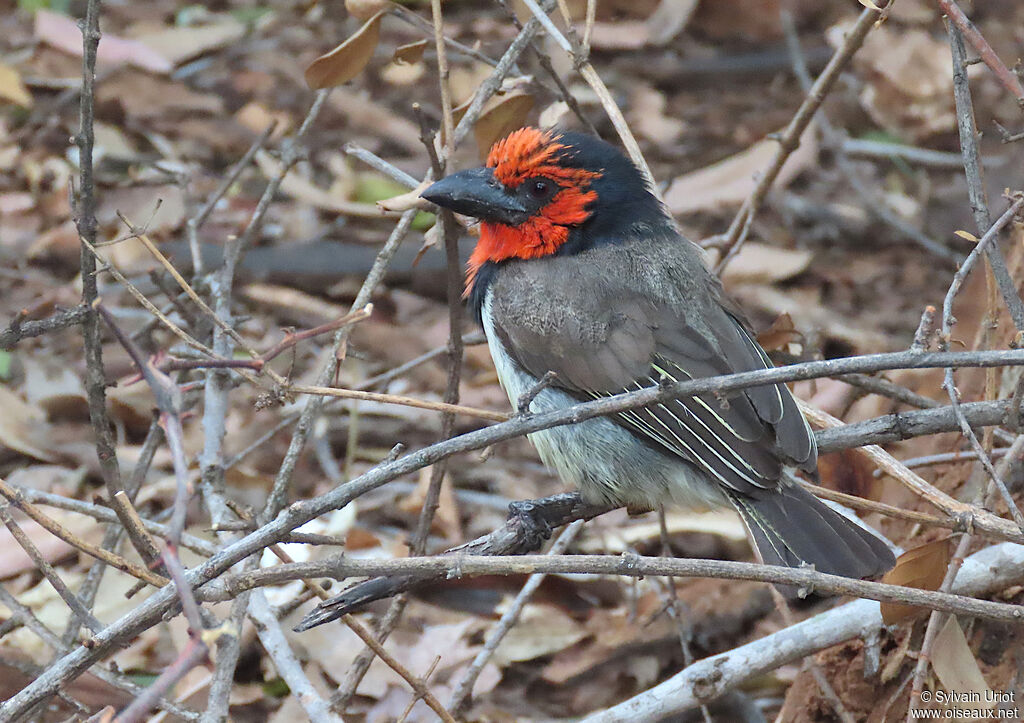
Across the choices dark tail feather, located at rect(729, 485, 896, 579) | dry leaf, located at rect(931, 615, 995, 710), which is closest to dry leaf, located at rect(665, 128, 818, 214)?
dark tail feather, located at rect(729, 485, 896, 579)

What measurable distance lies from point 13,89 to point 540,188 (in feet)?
12.4

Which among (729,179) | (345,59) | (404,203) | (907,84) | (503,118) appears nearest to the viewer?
(404,203)

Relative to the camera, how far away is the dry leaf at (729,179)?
19.7ft

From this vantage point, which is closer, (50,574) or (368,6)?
(50,574)

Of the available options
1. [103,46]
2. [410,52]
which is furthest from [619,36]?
[410,52]

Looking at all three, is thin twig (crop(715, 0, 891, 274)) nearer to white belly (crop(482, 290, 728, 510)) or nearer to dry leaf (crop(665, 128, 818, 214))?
white belly (crop(482, 290, 728, 510))

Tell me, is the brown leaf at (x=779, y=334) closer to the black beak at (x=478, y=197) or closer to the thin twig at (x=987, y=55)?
the black beak at (x=478, y=197)

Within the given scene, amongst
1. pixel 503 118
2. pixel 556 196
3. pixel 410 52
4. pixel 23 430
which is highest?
pixel 410 52

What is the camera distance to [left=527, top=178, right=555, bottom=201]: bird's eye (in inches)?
145

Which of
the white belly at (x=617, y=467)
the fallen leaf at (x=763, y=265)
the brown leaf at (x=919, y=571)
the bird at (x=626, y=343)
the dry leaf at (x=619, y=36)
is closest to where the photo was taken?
the brown leaf at (x=919, y=571)

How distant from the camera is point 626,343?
333cm

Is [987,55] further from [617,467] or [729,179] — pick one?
[729,179]

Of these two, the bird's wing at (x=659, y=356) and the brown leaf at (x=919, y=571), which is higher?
the bird's wing at (x=659, y=356)

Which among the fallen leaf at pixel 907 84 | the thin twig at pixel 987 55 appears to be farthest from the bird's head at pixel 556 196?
the fallen leaf at pixel 907 84
